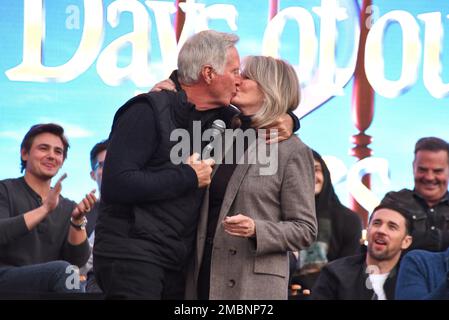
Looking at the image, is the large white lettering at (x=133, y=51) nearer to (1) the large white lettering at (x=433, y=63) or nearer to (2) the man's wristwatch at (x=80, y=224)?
(2) the man's wristwatch at (x=80, y=224)

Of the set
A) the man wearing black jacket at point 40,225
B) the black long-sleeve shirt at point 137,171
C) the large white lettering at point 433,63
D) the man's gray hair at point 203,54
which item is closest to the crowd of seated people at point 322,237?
the man wearing black jacket at point 40,225

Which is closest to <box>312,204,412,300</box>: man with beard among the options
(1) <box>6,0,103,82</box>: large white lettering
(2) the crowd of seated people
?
(2) the crowd of seated people

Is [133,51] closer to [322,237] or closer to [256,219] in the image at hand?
[322,237]

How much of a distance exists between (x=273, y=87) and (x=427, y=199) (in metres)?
1.76

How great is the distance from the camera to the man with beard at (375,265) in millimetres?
4301

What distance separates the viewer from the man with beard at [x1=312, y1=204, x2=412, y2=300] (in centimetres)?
430

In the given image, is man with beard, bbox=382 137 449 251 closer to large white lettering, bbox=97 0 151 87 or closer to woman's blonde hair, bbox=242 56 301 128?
large white lettering, bbox=97 0 151 87

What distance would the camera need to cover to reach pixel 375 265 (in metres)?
4.34

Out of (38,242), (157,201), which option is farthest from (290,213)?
(38,242)

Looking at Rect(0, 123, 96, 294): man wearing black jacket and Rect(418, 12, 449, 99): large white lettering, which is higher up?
Rect(418, 12, 449, 99): large white lettering

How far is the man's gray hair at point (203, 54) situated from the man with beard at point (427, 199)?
5.60 ft

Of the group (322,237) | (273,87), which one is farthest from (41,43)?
(273,87)

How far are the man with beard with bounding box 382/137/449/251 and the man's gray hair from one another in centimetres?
171
